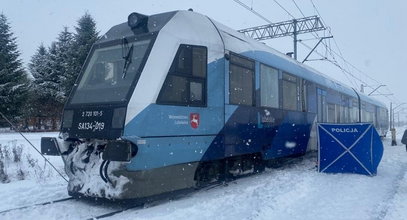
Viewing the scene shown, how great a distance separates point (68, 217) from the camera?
5805mm

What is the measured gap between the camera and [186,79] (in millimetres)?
7012

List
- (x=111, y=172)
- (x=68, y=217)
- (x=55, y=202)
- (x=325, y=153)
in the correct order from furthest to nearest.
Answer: (x=325, y=153)
(x=55, y=202)
(x=111, y=172)
(x=68, y=217)

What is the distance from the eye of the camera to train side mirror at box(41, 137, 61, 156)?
7.12 m

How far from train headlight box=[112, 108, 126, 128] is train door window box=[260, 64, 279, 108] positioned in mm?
4187

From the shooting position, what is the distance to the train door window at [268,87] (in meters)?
9.51

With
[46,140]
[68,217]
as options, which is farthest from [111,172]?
[46,140]

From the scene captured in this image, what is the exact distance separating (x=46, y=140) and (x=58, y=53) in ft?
104

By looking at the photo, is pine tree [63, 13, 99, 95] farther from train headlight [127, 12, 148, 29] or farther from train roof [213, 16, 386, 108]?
train headlight [127, 12, 148, 29]

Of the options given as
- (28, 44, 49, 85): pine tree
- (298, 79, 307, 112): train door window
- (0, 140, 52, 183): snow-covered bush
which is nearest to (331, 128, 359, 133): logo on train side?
(298, 79, 307, 112): train door window

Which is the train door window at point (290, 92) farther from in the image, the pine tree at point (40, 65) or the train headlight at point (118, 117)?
the pine tree at point (40, 65)

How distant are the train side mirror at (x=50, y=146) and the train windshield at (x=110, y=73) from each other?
798 mm

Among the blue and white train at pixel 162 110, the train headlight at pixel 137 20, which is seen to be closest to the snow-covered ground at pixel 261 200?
the blue and white train at pixel 162 110

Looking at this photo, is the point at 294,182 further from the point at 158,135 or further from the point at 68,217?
the point at 68,217

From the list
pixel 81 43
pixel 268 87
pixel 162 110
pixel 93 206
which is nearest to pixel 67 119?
pixel 93 206
